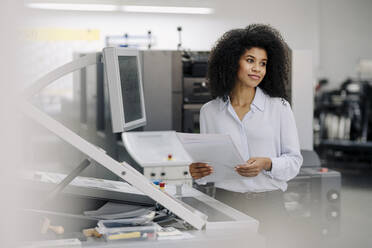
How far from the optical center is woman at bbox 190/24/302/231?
187cm

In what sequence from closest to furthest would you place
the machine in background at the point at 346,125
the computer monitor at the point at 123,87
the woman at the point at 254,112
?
the computer monitor at the point at 123,87
the woman at the point at 254,112
the machine in background at the point at 346,125

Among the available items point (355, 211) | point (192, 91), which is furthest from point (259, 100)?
point (355, 211)

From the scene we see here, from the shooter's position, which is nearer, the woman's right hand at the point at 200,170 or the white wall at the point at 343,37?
the woman's right hand at the point at 200,170

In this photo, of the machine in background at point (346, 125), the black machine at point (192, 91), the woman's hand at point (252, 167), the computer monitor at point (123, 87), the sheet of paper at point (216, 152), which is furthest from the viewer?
the machine in background at point (346, 125)

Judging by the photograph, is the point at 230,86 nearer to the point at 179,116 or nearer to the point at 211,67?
the point at 211,67

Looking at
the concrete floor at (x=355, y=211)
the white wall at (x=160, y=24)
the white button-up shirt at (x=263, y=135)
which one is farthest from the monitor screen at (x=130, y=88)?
the white wall at (x=160, y=24)

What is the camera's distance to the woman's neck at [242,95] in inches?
77.2

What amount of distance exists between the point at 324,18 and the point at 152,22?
3.15 metres

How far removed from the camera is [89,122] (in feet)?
17.2

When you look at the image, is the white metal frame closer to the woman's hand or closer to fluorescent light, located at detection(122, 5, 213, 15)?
the woman's hand

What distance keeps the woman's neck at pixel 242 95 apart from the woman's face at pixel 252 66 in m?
0.03

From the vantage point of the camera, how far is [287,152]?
6.25 ft

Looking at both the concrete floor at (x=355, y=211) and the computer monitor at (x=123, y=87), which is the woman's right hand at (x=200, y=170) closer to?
the computer monitor at (x=123, y=87)

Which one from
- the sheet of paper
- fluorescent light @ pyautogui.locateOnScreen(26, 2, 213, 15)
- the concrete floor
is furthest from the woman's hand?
fluorescent light @ pyautogui.locateOnScreen(26, 2, 213, 15)
